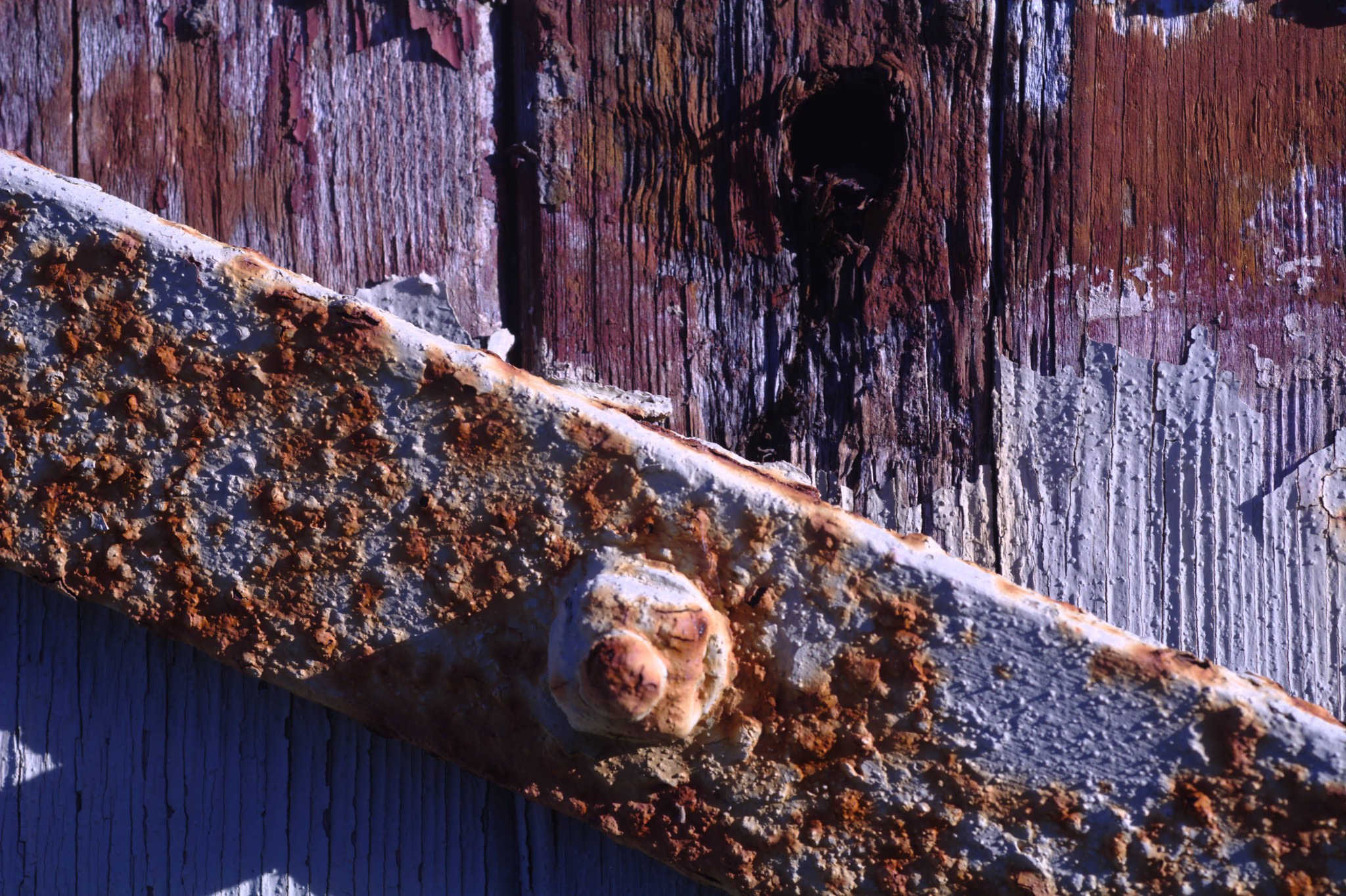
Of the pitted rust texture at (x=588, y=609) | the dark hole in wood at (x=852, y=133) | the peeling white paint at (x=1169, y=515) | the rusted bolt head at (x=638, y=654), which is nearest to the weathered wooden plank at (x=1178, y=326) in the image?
the peeling white paint at (x=1169, y=515)

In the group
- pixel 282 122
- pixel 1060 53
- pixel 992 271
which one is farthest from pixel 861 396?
pixel 282 122

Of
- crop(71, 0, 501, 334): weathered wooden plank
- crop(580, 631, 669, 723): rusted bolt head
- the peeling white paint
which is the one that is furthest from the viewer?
crop(71, 0, 501, 334): weathered wooden plank

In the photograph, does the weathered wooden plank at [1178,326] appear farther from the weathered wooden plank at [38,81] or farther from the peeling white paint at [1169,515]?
the weathered wooden plank at [38,81]

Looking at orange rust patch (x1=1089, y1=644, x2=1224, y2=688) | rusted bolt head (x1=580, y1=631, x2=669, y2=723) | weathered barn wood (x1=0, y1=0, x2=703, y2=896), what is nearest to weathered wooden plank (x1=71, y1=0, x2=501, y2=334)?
weathered barn wood (x1=0, y1=0, x2=703, y2=896)

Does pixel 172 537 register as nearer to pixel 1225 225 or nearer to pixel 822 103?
pixel 822 103

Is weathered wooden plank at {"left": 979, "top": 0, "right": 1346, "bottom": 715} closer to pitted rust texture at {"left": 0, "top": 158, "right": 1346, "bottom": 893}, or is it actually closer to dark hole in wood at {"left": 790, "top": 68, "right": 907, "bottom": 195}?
dark hole in wood at {"left": 790, "top": 68, "right": 907, "bottom": 195}

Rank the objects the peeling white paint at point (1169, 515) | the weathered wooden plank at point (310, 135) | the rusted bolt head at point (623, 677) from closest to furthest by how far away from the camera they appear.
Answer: the rusted bolt head at point (623, 677)
the peeling white paint at point (1169, 515)
the weathered wooden plank at point (310, 135)
